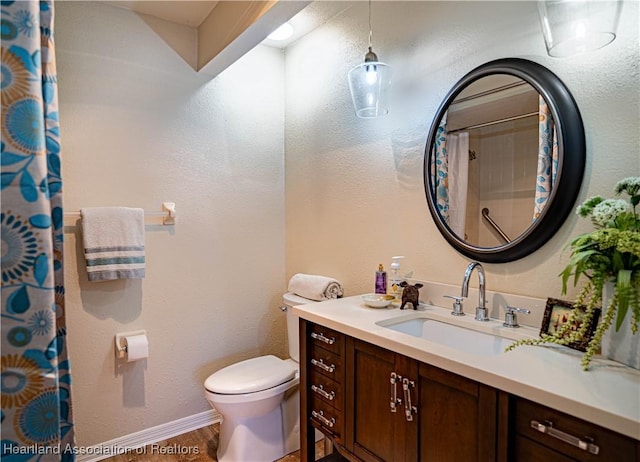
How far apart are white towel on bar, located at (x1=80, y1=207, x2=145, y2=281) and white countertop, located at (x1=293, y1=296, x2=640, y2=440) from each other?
127 centimetres

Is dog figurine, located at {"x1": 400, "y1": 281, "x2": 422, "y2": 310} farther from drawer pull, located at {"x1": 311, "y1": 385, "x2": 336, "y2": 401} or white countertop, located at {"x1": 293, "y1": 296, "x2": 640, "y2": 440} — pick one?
drawer pull, located at {"x1": 311, "y1": 385, "x2": 336, "y2": 401}

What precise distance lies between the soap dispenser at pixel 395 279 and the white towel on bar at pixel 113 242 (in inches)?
52.8

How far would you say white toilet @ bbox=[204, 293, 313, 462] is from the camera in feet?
6.28

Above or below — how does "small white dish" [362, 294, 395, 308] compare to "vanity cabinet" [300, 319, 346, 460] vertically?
above

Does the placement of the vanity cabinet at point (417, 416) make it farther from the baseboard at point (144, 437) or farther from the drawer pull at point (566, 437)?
the baseboard at point (144, 437)

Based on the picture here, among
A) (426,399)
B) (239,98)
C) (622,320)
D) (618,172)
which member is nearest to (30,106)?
(426,399)

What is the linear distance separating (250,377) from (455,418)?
1197 mm

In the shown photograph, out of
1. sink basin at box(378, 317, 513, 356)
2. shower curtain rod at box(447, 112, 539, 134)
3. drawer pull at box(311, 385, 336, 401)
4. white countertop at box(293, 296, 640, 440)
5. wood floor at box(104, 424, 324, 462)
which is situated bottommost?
wood floor at box(104, 424, 324, 462)

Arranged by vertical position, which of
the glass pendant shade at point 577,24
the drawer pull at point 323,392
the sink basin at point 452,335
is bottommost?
the drawer pull at point 323,392

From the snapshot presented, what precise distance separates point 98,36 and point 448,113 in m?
1.88

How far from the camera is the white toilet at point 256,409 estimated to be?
1913 millimetres

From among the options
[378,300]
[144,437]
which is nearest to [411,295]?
[378,300]

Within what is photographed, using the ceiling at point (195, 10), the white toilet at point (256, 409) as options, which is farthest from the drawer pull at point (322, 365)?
the ceiling at point (195, 10)

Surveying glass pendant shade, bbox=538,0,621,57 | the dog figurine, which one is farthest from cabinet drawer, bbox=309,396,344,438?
glass pendant shade, bbox=538,0,621,57
